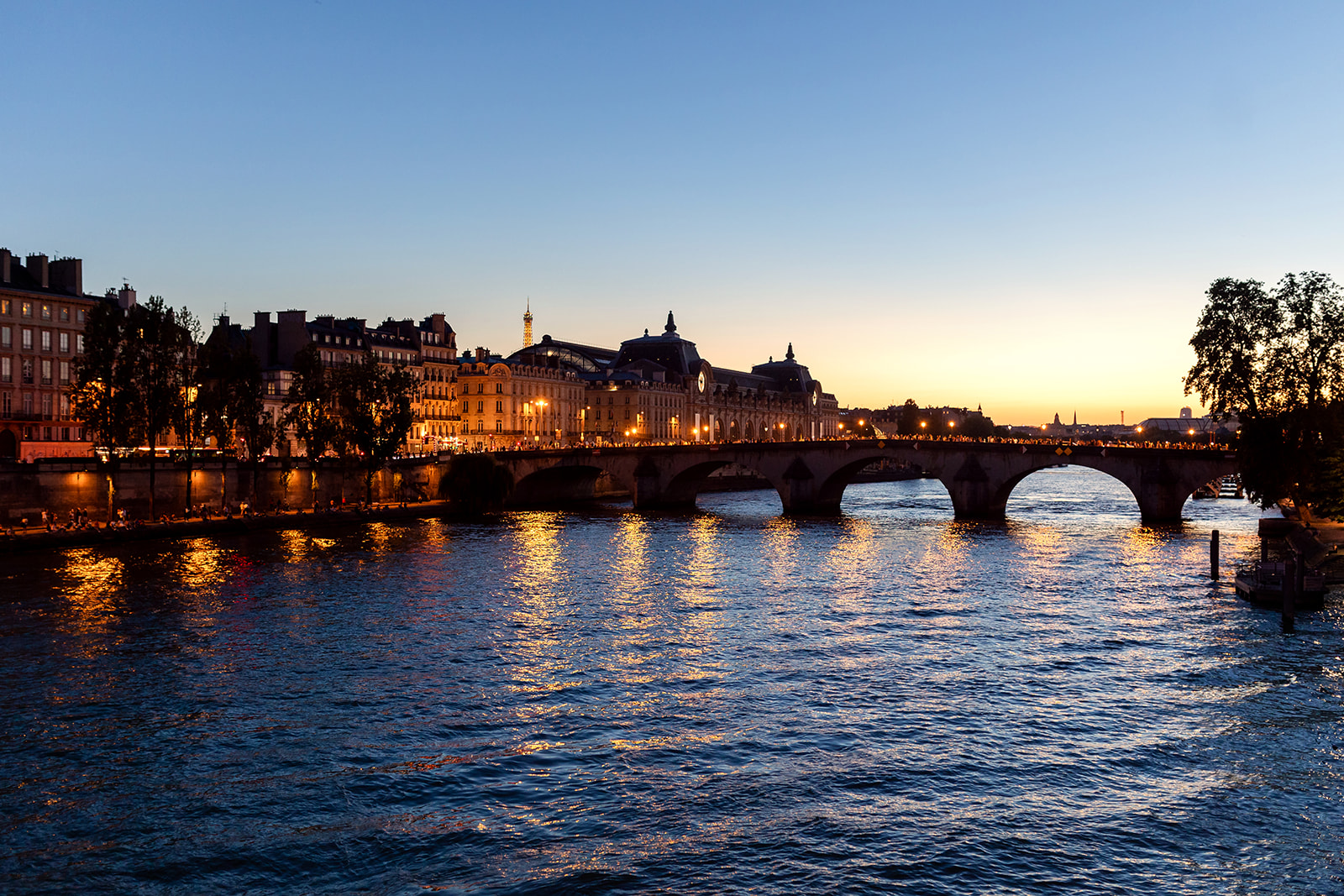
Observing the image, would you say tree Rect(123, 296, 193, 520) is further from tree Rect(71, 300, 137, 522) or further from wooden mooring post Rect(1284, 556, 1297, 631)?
wooden mooring post Rect(1284, 556, 1297, 631)

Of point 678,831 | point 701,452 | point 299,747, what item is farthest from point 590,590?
point 701,452

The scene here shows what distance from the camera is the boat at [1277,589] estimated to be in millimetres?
51594

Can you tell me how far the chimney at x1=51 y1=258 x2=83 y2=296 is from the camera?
105 m

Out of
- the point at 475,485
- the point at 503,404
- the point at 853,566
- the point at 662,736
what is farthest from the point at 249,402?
the point at 503,404

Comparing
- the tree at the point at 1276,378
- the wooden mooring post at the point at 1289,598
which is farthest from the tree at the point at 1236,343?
the wooden mooring post at the point at 1289,598

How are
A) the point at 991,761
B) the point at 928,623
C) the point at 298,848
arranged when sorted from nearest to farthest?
the point at 298,848, the point at 991,761, the point at 928,623

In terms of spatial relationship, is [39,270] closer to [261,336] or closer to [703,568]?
[261,336]

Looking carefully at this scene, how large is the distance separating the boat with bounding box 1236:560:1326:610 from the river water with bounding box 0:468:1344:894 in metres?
1.19

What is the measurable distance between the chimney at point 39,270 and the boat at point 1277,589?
98515mm

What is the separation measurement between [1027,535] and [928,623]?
145 feet

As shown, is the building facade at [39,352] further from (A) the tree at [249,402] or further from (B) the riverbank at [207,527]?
(B) the riverbank at [207,527]

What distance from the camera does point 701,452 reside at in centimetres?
12700

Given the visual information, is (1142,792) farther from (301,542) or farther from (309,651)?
(301,542)

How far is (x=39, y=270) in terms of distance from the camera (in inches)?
4040
